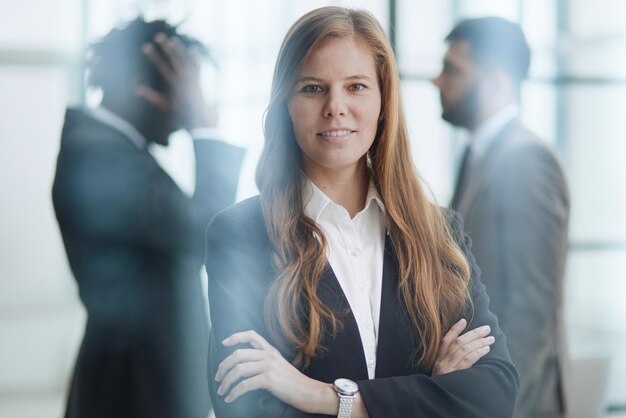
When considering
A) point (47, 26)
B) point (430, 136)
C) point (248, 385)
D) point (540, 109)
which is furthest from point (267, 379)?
point (540, 109)

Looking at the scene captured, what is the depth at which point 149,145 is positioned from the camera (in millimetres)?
1765

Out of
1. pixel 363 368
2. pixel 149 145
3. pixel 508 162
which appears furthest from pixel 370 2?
pixel 363 368

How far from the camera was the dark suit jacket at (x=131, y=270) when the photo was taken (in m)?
1.74

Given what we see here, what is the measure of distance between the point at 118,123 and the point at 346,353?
32.5 inches

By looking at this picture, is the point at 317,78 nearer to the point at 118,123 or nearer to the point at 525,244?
the point at 118,123

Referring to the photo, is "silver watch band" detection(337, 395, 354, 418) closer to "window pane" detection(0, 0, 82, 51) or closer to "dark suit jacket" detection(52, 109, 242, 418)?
"dark suit jacket" detection(52, 109, 242, 418)

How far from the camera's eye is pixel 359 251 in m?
1.26

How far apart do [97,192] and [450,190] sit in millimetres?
939

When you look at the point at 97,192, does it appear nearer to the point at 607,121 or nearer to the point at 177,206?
the point at 177,206

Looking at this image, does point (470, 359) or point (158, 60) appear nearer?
point (470, 359)

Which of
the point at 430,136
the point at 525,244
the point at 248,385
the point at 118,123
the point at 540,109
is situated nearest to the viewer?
the point at 248,385

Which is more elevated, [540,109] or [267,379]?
[540,109]

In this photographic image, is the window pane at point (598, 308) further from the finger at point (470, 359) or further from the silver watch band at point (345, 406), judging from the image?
the silver watch band at point (345, 406)

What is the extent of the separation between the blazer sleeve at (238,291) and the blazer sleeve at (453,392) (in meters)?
0.11
